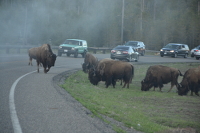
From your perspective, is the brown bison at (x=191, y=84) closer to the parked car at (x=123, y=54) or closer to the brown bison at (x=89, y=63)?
the brown bison at (x=89, y=63)

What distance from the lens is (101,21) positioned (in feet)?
188

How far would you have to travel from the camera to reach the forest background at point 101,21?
2773 centimetres

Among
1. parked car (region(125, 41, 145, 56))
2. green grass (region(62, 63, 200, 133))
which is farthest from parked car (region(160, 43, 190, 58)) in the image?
→ green grass (region(62, 63, 200, 133))

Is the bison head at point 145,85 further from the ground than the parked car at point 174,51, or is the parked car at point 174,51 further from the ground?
the parked car at point 174,51

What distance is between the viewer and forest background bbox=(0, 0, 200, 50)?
2773 centimetres

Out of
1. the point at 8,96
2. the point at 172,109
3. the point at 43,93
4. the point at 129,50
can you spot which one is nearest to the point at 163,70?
the point at 172,109

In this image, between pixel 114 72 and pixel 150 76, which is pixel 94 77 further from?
pixel 150 76

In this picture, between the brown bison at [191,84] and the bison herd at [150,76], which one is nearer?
the brown bison at [191,84]

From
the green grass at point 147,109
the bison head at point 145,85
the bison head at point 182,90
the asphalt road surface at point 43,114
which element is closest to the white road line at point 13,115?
the asphalt road surface at point 43,114

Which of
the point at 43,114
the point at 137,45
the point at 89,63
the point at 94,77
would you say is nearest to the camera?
the point at 43,114

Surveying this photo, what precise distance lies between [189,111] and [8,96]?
596 cm

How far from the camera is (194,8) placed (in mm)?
65438

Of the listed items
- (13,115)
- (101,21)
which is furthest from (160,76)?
(101,21)

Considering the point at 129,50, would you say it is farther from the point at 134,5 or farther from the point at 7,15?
the point at 134,5
